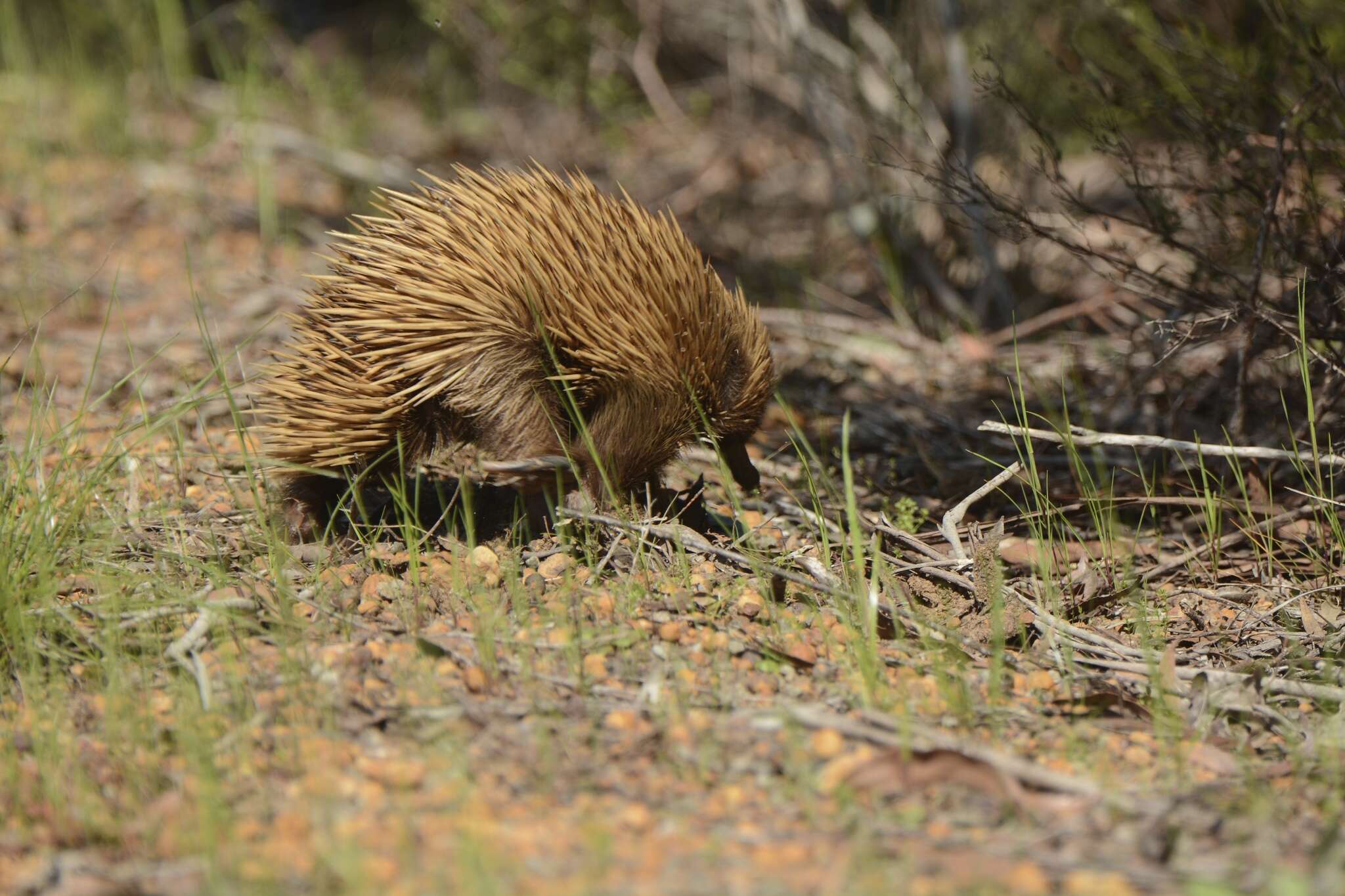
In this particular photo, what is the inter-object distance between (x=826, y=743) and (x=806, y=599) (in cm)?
80

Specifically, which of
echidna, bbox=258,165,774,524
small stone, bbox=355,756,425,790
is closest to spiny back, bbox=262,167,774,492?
echidna, bbox=258,165,774,524

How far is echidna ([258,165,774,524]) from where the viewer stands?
10.8 feet

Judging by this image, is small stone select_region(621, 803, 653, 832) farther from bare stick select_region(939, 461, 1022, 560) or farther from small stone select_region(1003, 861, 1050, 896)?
bare stick select_region(939, 461, 1022, 560)

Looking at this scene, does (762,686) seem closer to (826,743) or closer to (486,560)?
(826,743)

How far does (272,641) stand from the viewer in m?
2.87

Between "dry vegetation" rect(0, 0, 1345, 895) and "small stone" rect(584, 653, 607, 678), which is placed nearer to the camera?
"dry vegetation" rect(0, 0, 1345, 895)

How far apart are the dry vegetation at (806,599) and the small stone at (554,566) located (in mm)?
21

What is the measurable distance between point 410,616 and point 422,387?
0.67 m

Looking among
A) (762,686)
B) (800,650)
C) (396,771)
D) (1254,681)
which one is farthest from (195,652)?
(1254,681)

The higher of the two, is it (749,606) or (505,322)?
(505,322)

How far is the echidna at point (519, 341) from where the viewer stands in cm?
330

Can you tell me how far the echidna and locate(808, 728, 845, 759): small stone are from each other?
3.34 feet

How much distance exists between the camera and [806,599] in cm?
322

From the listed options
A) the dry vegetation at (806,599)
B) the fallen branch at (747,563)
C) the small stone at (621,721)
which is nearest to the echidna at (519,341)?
the fallen branch at (747,563)
